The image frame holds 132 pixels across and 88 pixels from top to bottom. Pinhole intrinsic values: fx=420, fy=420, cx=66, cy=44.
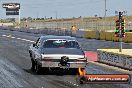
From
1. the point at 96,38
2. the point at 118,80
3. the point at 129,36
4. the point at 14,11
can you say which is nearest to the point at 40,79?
the point at 118,80

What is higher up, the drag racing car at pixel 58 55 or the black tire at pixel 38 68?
the drag racing car at pixel 58 55

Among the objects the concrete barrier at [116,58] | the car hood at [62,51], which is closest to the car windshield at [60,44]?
the car hood at [62,51]

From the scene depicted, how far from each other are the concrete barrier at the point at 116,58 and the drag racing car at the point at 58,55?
3139 millimetres

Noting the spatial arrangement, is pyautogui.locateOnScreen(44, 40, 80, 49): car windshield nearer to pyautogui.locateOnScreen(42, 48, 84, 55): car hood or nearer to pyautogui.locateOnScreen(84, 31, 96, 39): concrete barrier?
pyautogui.locateOnScreen(42, 48, 84, 55): car hood

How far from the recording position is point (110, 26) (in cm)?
7362

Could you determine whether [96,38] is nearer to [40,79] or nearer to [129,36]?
[129,36]

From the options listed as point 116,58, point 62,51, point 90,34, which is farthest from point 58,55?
point 90,34

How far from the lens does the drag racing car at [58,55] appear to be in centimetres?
1588

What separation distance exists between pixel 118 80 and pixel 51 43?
7103 millimetres

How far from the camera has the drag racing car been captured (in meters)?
15.9

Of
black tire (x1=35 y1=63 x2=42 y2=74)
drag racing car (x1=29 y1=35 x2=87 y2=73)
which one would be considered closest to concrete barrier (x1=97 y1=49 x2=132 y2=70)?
drag racing car (x1=29 y1=35 x2=87 y2=73)

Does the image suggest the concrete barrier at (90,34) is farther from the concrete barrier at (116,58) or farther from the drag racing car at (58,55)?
the drag racing car at (58,55)

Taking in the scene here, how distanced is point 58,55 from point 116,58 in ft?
18.1

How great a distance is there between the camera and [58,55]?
15.9 meters
